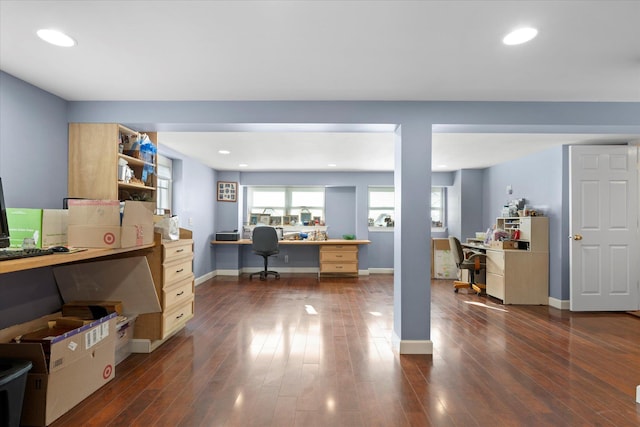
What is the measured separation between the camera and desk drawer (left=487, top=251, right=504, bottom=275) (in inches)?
201

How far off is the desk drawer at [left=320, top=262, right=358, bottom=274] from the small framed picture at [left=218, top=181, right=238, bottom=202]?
7.90 ft

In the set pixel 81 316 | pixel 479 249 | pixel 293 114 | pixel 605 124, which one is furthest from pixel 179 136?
pixel 479 249

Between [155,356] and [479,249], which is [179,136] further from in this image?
[479,249]

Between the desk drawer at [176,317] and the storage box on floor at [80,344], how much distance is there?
0.86 feet

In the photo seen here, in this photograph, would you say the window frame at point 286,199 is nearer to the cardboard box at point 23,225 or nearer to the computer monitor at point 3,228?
the cardboard box at point 23,225

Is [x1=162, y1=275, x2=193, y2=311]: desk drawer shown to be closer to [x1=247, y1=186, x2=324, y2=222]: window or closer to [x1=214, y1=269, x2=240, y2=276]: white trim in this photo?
[x1=214, y1=269, x2=240, y2=276]: white trim

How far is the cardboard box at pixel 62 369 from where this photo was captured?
198 centimetres

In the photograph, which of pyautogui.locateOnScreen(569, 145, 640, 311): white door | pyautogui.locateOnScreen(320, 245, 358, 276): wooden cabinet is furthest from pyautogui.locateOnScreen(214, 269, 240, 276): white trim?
pyautogui.locateOnScreen(569, 145, 640, 311): white door

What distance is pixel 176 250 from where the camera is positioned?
3.42 m

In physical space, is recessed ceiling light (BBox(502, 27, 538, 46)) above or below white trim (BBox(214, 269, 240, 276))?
above

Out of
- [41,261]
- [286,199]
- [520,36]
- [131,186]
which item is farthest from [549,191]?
[41,261]

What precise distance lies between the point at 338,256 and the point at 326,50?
211 inches

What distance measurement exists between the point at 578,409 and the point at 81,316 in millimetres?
3681

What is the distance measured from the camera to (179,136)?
14.4 ft
